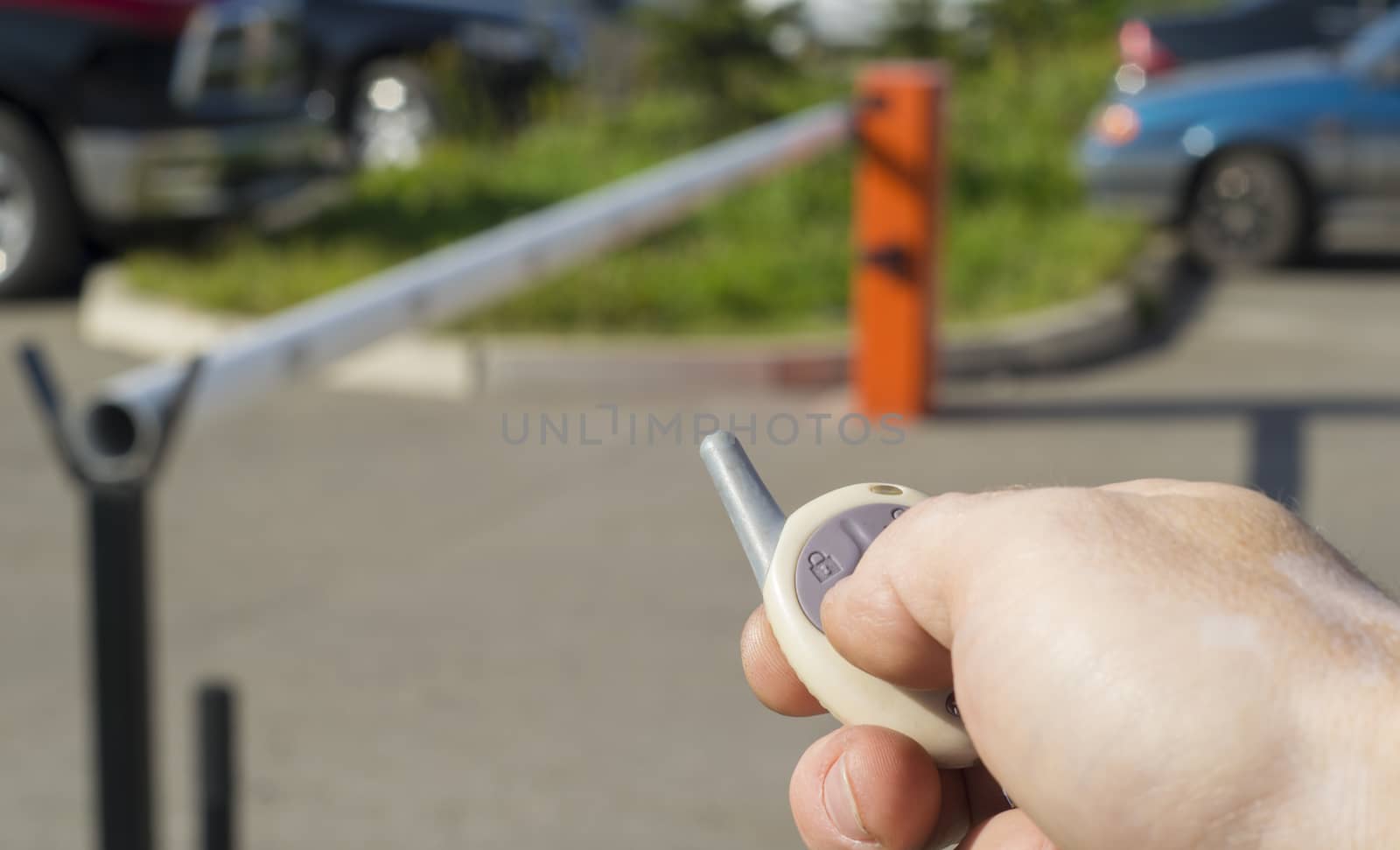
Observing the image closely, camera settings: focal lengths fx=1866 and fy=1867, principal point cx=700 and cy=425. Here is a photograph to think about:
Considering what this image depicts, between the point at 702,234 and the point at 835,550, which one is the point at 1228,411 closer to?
the point at 702,234

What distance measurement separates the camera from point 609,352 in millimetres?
6938

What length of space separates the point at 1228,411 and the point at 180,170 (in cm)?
479

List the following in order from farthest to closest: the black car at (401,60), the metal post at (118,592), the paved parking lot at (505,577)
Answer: the black car at (401,60) → the paved parking lot at (505,577) → the metal post at (118,592)

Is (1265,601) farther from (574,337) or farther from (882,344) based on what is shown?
(574,337)

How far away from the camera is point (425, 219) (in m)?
9.72

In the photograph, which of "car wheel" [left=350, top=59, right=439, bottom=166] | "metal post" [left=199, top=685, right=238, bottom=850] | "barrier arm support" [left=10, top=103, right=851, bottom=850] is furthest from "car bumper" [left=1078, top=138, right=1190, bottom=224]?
"metal post" [left=199, top=685, right=238, bottom=850]

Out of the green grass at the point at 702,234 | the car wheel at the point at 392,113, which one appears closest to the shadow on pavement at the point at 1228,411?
the green grass at the point at 702,234

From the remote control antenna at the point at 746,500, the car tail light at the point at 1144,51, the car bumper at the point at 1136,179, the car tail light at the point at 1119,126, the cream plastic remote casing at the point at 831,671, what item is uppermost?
the remote control antenna at the point at 746,500

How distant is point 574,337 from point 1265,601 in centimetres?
678

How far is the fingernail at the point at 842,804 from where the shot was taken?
817 millimetres

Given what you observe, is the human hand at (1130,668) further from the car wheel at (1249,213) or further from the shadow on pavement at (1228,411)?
the car wheel at (1249,213)

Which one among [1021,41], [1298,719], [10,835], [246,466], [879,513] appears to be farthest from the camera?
[1021,41]

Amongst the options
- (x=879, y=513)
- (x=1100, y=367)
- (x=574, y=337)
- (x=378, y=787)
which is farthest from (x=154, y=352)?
(x=879, y=513)

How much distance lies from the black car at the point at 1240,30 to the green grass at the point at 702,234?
0.67m
